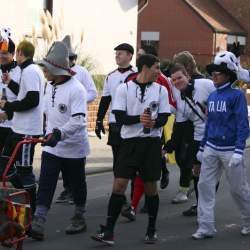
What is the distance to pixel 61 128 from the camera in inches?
280

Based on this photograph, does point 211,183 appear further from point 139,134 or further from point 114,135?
point 114,135

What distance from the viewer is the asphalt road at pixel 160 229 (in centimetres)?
718

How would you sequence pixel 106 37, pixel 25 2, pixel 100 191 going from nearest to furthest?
pixel 100 191, pixel 25 2, pixel 106 37

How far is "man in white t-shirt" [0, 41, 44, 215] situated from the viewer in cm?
752

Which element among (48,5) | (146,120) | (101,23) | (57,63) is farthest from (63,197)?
(101,23)

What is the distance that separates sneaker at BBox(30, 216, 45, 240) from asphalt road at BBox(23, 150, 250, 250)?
0.25ft

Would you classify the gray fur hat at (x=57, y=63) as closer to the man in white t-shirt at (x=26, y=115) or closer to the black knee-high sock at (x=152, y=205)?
the man in white t-shirt at (x=26, y=115)

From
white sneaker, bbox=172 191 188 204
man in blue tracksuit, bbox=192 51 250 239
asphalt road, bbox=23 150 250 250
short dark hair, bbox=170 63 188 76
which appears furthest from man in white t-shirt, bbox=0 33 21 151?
white sneaker, bbox=172 191 188 204

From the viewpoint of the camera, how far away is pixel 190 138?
28.7ft

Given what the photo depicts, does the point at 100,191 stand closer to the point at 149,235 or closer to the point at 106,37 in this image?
the point at 149,235

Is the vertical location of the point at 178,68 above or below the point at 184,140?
above

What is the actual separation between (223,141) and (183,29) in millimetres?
33015

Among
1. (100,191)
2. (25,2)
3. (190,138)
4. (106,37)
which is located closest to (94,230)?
(190,138)

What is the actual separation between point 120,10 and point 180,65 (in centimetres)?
1401
